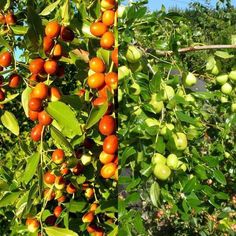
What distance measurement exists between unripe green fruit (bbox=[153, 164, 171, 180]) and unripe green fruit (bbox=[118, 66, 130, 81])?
184mm

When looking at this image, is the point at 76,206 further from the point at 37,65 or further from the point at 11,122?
the point at 37,65

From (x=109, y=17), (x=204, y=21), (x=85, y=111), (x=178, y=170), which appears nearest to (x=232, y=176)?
(x=204, y=21)

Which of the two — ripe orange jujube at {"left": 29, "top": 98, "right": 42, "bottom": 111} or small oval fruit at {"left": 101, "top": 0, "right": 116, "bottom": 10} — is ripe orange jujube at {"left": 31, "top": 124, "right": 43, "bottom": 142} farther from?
small oval fruit at {"left": 101, "top": 0, "right": 116, "bottom": 10}

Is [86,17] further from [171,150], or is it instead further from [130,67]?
[171,150]

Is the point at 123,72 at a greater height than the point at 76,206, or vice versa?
the point at 123,72

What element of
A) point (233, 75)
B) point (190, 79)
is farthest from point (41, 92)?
point (233, 75)

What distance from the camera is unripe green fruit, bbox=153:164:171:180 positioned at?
87cm

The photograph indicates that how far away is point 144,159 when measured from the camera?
3.09 ft

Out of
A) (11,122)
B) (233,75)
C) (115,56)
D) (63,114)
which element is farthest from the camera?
(233,75)

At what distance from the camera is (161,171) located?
87 centimetres

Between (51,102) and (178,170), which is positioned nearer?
(51,102)

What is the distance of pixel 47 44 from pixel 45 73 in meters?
0.05

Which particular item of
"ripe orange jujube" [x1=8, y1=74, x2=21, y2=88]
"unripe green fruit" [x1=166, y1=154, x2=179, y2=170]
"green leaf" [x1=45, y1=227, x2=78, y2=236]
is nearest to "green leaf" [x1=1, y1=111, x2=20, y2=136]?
"ripe orange jujube" [x1=8, y1=74, x2=21, y2=88]

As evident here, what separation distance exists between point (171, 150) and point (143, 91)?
0.14m
